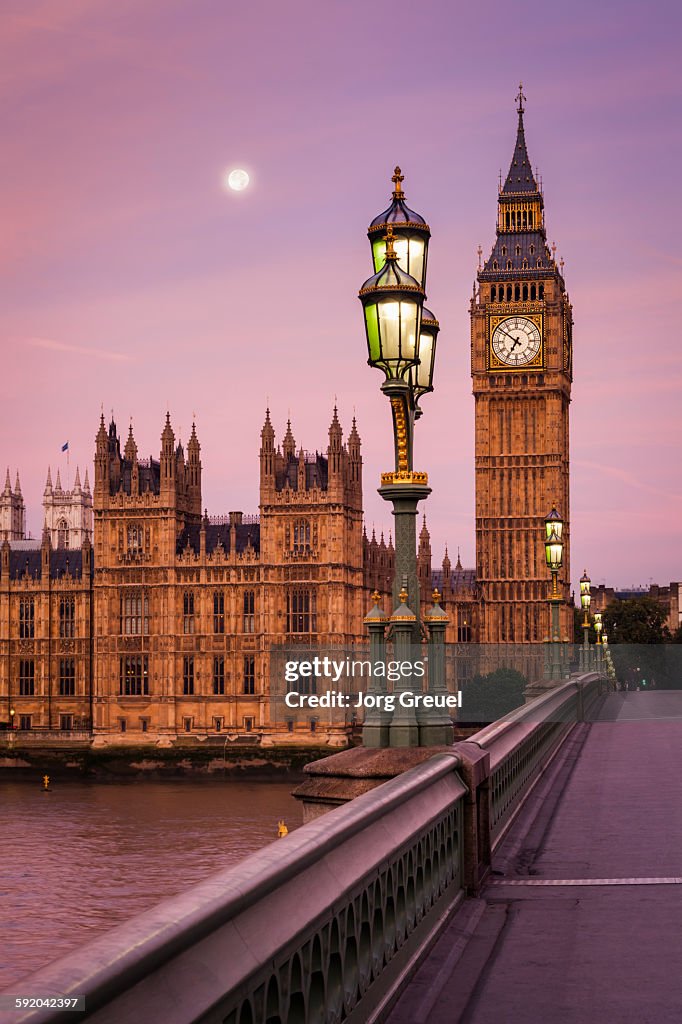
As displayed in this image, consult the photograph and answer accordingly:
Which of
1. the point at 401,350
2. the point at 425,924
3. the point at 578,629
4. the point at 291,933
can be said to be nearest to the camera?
the point at 291,933

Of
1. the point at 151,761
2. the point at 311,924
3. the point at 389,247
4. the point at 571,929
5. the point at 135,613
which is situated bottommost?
the point at 151,761

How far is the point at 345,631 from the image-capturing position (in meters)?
93.9

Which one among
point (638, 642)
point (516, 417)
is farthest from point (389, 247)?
point (638, 642)

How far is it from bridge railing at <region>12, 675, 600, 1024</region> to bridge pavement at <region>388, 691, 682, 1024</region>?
236 mm

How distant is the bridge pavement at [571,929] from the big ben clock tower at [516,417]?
100 metres

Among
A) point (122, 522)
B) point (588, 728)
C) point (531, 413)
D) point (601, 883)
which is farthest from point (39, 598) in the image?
point (601, 883)

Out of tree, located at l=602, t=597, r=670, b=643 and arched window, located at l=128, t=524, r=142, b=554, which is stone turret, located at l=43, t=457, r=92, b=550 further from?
arched window, located at l=128, t=524, r=142, b=554

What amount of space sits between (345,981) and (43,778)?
90.5m

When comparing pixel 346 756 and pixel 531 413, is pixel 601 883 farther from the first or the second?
pixel 531 413

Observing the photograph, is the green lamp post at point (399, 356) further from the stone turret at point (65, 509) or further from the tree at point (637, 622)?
the stone turret at point (65, 509)

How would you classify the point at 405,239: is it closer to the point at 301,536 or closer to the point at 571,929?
the point at 571,929

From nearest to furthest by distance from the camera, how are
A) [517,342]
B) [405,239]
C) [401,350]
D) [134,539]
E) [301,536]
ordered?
[401,350]
[405,239]
[301,536]
[134,539]
[517,342]

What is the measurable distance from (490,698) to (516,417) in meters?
27.8

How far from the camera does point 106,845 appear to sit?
216ft
